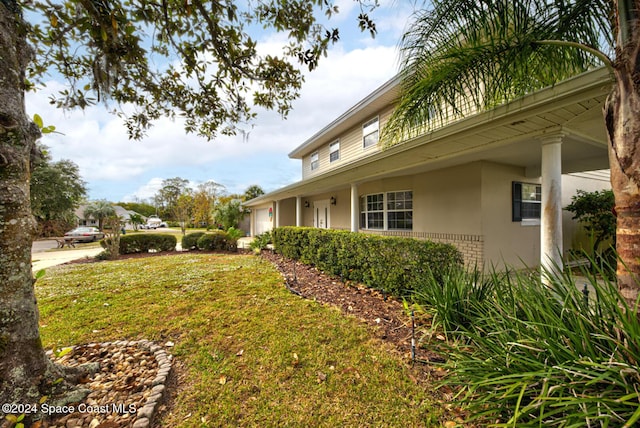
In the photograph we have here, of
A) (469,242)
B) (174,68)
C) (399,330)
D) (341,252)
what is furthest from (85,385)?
(469,242)

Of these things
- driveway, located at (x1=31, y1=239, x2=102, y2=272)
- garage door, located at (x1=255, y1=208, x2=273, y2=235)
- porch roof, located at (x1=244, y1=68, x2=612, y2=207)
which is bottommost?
driveway, located at (x1=31, y1=239, x2=102, y2=272)

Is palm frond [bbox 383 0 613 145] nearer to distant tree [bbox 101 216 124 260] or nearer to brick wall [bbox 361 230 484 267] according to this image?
brick wall [bbox 361 230 484 267]

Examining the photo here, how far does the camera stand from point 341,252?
5.94 meters

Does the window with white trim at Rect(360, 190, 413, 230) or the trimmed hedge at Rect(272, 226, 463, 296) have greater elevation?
the window with white trim at Rect(360, 190, 413, 230)

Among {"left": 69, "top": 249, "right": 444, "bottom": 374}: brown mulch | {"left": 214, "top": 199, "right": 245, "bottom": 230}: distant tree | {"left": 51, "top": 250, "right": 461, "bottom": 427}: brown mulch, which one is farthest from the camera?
{"left": 214, "top": 199, "right": 245, "bottom": 230}: distant tree

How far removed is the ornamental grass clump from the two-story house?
72.5 inches

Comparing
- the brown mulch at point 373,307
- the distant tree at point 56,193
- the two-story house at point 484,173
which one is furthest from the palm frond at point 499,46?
the distant tree at point 56,193

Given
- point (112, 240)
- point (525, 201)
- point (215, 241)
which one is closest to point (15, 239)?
point (525, 201)

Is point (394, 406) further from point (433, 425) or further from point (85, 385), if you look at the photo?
point (85, 385)

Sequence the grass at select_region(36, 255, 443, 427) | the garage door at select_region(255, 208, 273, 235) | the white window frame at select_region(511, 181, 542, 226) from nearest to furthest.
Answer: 1. the grass at select_region(36, 255, 443, 427)
2. the white window frame at select_region(511, 181, 542, 226)
3. the garage door at select_region(255, 208, 273, 235)

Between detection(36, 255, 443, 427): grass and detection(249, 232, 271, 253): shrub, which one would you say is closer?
detection(36, 255, 443, 427): grass

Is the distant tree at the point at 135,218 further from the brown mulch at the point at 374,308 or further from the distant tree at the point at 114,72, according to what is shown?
the distant tree at the point at 114,72

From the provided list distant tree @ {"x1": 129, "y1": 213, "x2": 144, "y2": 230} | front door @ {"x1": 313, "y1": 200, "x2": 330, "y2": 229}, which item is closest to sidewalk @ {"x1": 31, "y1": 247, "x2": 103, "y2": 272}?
distant tree @ {"x1": 129, "y1": 213, "x2": 144, "y2": 230}

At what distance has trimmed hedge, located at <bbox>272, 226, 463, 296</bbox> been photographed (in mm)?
4082
